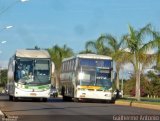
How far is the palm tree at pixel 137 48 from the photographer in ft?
149

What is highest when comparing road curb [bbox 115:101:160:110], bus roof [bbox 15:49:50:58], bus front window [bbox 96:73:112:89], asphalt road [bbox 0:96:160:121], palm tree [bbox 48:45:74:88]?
palm tree [bbox 48:45:74:88]

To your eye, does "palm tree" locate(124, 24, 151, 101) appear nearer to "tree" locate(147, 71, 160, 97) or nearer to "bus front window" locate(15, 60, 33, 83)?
"bus front window" locate(15, 60, 33, 83)

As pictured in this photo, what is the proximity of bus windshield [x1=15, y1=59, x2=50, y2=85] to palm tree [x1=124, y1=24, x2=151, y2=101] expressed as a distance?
8502 millimetres

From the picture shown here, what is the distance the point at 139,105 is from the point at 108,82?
367 centimetres

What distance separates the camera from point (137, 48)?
46.0m

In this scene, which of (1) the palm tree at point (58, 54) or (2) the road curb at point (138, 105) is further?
(1) the palm tree at point (58, 54)

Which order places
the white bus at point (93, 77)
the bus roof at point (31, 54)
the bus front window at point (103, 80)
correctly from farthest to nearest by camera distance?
the white bus at point (93, 77) < the bus front window at point (103, 80) < the bus roof at point (31, 54)

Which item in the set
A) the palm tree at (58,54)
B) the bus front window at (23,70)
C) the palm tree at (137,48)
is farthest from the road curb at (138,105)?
the palm tree at (58,54)

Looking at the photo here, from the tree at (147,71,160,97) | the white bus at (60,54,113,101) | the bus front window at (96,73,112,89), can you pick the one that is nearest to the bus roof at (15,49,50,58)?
the white bus at (60,54,113,101)

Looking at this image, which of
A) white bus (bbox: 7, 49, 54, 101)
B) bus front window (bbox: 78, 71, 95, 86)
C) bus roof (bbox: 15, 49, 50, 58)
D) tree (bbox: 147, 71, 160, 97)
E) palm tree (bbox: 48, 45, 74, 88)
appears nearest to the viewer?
white bus (bbox: 7, 49, 54, 101)

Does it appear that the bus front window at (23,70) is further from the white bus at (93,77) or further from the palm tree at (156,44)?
the palm tree at (156,44)

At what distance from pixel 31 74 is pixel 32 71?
25 centimetres

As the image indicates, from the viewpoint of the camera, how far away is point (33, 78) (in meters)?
41.2

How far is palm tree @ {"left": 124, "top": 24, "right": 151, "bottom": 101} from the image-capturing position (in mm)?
45475
